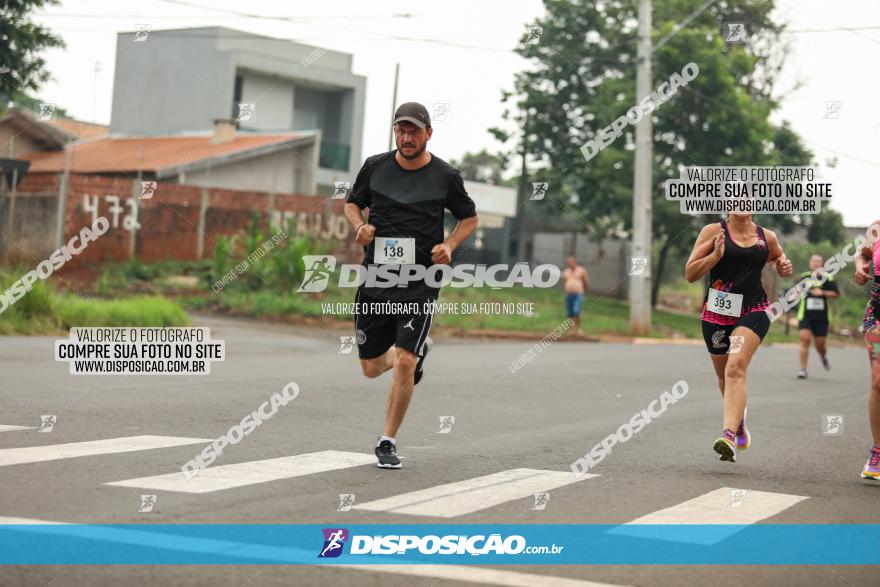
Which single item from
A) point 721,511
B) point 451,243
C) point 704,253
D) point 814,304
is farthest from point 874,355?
point 814,304

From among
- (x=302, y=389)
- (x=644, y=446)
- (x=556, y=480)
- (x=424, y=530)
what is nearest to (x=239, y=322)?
(x=302, y=389)

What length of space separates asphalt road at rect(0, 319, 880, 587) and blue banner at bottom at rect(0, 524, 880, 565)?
0.48ft

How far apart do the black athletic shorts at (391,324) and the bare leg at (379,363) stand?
0.06 meters

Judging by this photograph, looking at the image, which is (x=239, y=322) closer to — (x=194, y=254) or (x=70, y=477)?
(x=194, y=254)

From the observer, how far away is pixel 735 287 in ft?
28.0

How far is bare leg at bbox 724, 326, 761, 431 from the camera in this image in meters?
8.19

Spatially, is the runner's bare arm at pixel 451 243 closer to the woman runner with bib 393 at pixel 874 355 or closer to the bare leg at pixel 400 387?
the bare leg at pixel 400 387

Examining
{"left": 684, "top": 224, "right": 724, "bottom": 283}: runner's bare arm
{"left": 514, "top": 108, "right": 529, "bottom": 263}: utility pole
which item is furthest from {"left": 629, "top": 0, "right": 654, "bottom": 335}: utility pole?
{"left": 684, "top": 224, "right": 724, "bottom": 283}: runner's bare arm

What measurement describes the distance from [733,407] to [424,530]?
3.45 meters

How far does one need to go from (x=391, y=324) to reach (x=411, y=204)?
80 cm

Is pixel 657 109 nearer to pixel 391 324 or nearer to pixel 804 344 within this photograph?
pixel 804 344

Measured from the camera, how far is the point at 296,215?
33.0 metres

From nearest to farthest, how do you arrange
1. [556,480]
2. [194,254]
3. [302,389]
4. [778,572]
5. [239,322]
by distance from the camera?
[778,572] → [556,480] → [302,389] → [239,322] → [194,254]

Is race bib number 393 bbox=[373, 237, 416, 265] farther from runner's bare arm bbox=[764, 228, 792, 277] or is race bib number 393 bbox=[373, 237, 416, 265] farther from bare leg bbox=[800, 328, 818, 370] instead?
bare leg bbox=[800, 328, 818, 370]
